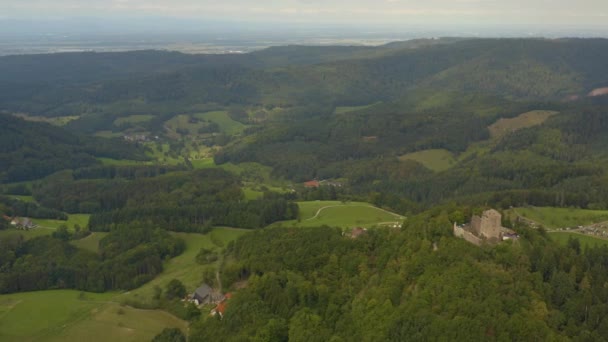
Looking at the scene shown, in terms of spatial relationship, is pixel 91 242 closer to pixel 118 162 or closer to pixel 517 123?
pixel 118 162

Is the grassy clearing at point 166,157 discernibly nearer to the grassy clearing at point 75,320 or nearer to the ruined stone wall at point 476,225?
the grassy clearing at point 75,320

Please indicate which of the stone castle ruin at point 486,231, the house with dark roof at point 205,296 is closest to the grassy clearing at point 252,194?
the house with dark roof at point 205,296

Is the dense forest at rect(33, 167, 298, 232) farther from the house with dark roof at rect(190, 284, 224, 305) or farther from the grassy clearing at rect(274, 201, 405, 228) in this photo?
the house with dark roof at rect(190, 284, 224, 305)

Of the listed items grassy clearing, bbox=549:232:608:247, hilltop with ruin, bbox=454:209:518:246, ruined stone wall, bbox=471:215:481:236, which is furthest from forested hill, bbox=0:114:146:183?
grassy clearing, bbox=549:232:608:247

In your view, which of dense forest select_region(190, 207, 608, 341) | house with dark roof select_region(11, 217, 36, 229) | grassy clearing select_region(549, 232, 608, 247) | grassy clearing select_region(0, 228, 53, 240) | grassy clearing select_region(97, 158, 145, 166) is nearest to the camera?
dense forest select_region(190, 207, 608, 341)

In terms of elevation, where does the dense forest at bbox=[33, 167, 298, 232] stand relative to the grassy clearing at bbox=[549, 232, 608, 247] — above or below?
below

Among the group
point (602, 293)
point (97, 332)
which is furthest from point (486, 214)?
point (97, 332)

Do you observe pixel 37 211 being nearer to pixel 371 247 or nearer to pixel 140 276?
pixel 140 276
